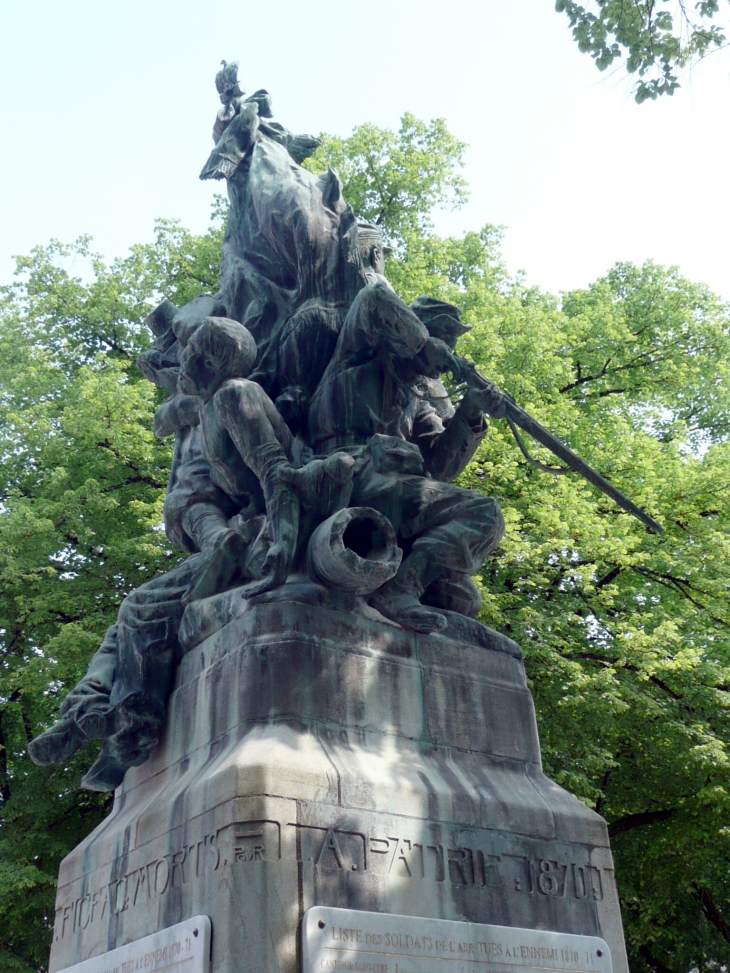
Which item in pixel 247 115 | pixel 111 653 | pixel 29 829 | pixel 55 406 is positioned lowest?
pixel 111 653

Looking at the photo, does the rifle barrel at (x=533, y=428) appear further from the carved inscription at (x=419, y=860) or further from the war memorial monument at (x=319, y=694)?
the carved inscription at (x=419, y=860)

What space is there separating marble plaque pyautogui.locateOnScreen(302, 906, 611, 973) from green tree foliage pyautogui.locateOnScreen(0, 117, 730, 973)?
7.24m

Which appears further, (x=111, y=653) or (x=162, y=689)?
(x=111, y=653)

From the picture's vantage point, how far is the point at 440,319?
6.59m

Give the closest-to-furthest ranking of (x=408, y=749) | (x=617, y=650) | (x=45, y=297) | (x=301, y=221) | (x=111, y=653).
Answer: (x=408, y=749) → (x=111, y=653) → (x=301, y=221) → (x=617, y=650) → (x=45, y=297)

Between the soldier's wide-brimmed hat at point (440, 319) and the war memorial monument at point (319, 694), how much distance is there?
2 centimetres

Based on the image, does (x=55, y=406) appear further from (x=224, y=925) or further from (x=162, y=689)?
(x=224, y=925)

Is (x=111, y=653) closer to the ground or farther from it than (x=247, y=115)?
closer to the ground

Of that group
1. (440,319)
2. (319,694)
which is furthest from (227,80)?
(319,694)

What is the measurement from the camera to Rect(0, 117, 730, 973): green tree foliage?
41.3ft

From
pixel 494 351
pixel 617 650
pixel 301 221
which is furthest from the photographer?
pixel 494 351

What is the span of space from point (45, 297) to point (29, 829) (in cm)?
898

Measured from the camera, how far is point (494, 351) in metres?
14.9

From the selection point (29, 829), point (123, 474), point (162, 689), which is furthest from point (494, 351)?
point (162, 689)
